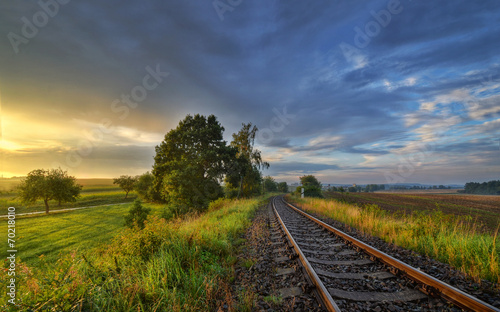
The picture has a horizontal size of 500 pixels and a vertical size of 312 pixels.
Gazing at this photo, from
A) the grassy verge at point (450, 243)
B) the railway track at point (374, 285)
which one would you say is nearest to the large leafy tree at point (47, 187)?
the railway track at point (374, 285)

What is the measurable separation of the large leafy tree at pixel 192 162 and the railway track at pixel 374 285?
812 inches

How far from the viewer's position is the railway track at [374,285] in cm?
282

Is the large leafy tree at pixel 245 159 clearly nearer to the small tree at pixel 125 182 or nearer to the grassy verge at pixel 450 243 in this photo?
the grassy verge at pixel 450 243

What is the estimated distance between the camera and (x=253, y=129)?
3206 cm

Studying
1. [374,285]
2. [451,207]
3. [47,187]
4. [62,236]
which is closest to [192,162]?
[62,236]

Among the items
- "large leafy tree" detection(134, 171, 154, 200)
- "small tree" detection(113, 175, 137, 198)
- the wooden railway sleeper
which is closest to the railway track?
the wooden railway sleeper

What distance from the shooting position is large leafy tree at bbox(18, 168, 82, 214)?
28.5 metres

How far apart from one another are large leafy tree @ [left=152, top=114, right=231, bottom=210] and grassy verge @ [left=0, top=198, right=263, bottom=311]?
18359 mm

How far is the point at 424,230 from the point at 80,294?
8803 millimetres

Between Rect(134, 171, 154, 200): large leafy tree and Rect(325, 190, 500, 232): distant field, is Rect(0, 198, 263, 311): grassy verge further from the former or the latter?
Rect(134, 171, 154, 200): large leafy tree

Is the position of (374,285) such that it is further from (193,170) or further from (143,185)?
(143,185)

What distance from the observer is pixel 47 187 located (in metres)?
29.8

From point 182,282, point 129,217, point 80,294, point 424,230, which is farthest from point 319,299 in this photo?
point 129,217

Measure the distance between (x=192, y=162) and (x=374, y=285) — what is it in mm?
24031
